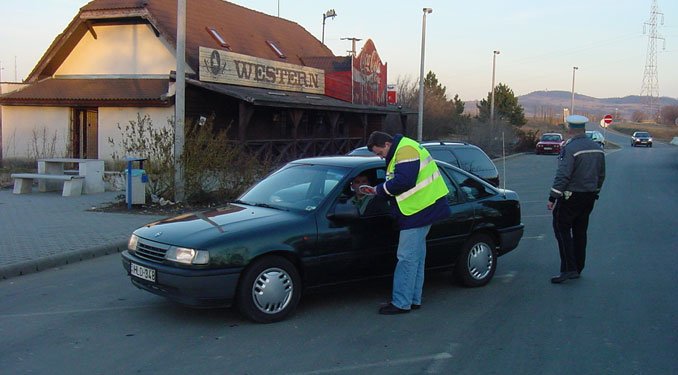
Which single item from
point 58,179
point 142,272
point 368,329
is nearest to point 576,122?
point 368,329

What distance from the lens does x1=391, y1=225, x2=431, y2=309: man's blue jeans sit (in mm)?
6129

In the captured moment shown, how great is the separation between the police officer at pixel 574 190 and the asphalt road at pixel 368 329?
1.24 feet

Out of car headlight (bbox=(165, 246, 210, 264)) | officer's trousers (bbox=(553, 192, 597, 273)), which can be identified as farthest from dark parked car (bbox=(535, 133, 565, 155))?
car headlight (bbox=(165, 246, 210, 264))

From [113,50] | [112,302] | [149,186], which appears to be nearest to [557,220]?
[112,302]

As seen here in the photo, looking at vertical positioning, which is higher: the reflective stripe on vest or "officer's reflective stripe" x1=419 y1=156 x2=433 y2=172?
"officer's reflective stripe" x1=419 y1=156 x2=433 y2=172

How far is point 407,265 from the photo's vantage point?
615cm

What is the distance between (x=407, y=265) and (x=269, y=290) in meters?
1.34

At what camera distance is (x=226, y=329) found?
18.6ft

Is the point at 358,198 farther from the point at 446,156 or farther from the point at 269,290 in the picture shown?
the point at 446,156

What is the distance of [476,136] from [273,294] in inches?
1366

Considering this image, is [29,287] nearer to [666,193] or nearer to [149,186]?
[149,186]

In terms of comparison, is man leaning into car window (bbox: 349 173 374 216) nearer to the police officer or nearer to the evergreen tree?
the police officer

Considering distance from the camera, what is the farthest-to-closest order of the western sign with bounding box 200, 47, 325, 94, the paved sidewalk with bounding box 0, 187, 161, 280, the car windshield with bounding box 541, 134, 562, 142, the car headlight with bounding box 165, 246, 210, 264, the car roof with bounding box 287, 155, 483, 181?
the car windshield with bounding box 541, 134, 562, 142 → the western sign with bounding box 200, 47, 325, 94 → the paved sidewalk with bounding box 0, 187, 161, 280 → the car roof with bounding box 287, 155, 483, 181 → the car headlight with bounding box 165, 246, 210, 264

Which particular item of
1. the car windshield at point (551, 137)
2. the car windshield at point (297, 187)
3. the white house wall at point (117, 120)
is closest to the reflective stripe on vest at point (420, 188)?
the car windshield at point (297, 187)
